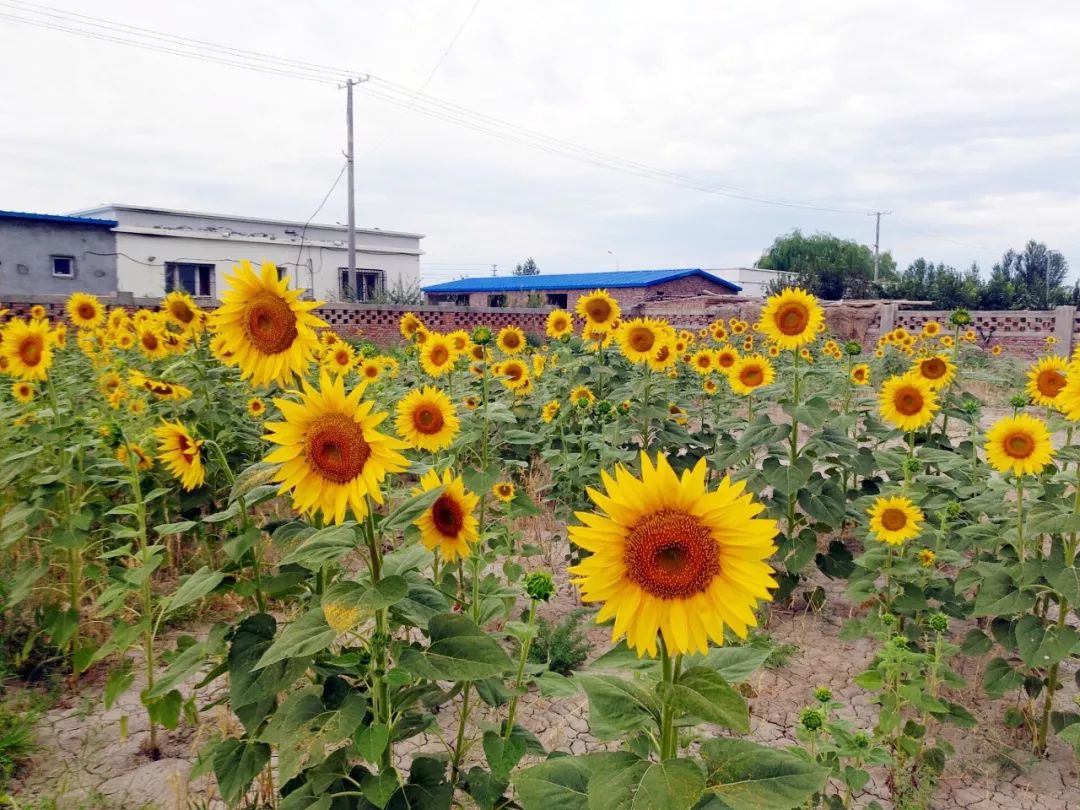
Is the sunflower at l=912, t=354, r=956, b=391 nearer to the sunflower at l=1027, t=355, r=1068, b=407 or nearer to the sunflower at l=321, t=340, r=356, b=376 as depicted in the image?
the sunflower at l=1027, t=355, r=1068, b=407

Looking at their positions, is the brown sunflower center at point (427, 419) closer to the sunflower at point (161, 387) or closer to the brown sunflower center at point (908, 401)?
the sunflower at point (161, 387)

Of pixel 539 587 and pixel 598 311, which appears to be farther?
pixel 598 311

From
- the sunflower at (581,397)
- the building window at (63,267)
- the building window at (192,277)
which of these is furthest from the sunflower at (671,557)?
the building window at (63,267)

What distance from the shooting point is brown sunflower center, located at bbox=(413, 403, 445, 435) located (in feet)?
8.13

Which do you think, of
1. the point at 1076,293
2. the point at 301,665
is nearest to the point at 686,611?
the point at 301,665

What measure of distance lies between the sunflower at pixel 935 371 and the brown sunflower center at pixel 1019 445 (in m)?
1.07

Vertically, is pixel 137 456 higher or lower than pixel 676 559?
lower

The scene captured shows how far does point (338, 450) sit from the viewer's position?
142 cm

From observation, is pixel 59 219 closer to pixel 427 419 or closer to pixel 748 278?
pixel 427 419

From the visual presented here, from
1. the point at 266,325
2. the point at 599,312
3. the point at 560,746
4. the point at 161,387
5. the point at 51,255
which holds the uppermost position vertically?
the point at 51,255

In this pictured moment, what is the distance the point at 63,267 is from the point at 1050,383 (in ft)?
72.0

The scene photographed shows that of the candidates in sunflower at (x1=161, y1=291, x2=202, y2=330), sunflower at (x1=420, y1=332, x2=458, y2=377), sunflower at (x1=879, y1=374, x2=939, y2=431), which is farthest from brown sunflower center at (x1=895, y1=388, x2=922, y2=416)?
sunflower at (x1=161, y1=291, x2=202, y2=330)

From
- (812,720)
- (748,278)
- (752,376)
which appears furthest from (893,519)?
(748,278)

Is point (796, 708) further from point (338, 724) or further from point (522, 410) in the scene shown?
point (522, 410)
